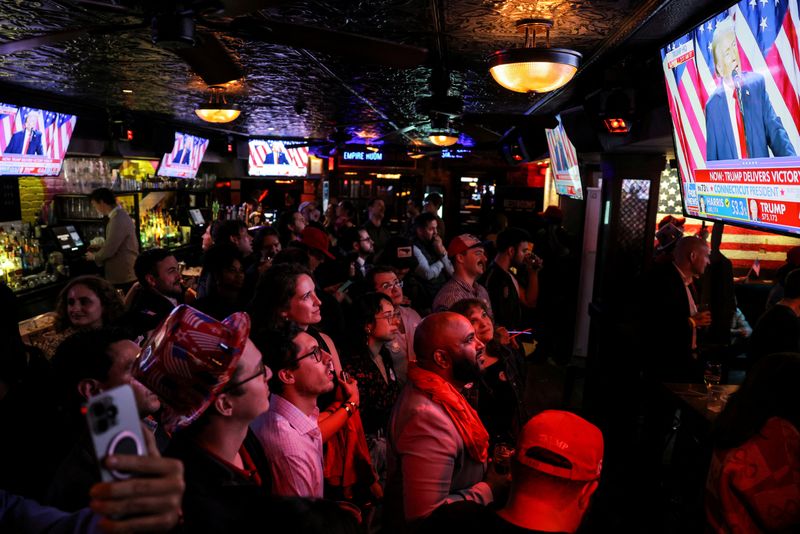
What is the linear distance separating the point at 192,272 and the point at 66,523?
6.79 metres

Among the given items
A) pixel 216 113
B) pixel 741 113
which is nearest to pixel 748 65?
pixel 741 113

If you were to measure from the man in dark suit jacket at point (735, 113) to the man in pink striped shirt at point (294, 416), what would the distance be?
2.19 meters

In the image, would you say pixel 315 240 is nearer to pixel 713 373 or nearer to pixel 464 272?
pixel 464 272

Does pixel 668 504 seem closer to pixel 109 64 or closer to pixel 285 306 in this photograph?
pixel 285 306

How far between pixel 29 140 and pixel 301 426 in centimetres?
588

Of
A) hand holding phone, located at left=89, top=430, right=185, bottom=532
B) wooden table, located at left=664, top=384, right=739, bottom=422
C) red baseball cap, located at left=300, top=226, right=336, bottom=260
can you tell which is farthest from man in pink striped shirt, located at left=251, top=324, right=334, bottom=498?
red baseball cap, located at left=300, top=226, right=336, bottom=260

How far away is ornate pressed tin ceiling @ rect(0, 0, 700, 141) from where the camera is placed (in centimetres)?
316

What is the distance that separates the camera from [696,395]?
12.3ft

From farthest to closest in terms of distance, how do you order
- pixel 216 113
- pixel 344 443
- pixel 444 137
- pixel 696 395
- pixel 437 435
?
pixel 444 137 < pixel 216 113 < pixel 696 395 < pixel 344 443 < pixel 437 435

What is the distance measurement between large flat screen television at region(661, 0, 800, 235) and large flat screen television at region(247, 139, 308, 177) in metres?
9.66

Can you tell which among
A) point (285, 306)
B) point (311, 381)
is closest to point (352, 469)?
point (311, 381)

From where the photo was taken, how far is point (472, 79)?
→ 5.30m

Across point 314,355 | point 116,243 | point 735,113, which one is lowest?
point 116,243

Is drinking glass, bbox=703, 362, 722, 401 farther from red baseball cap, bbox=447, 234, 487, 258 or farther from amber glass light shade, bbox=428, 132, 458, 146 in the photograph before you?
amber glass light shade, bbox=428, 132, 458, 146
